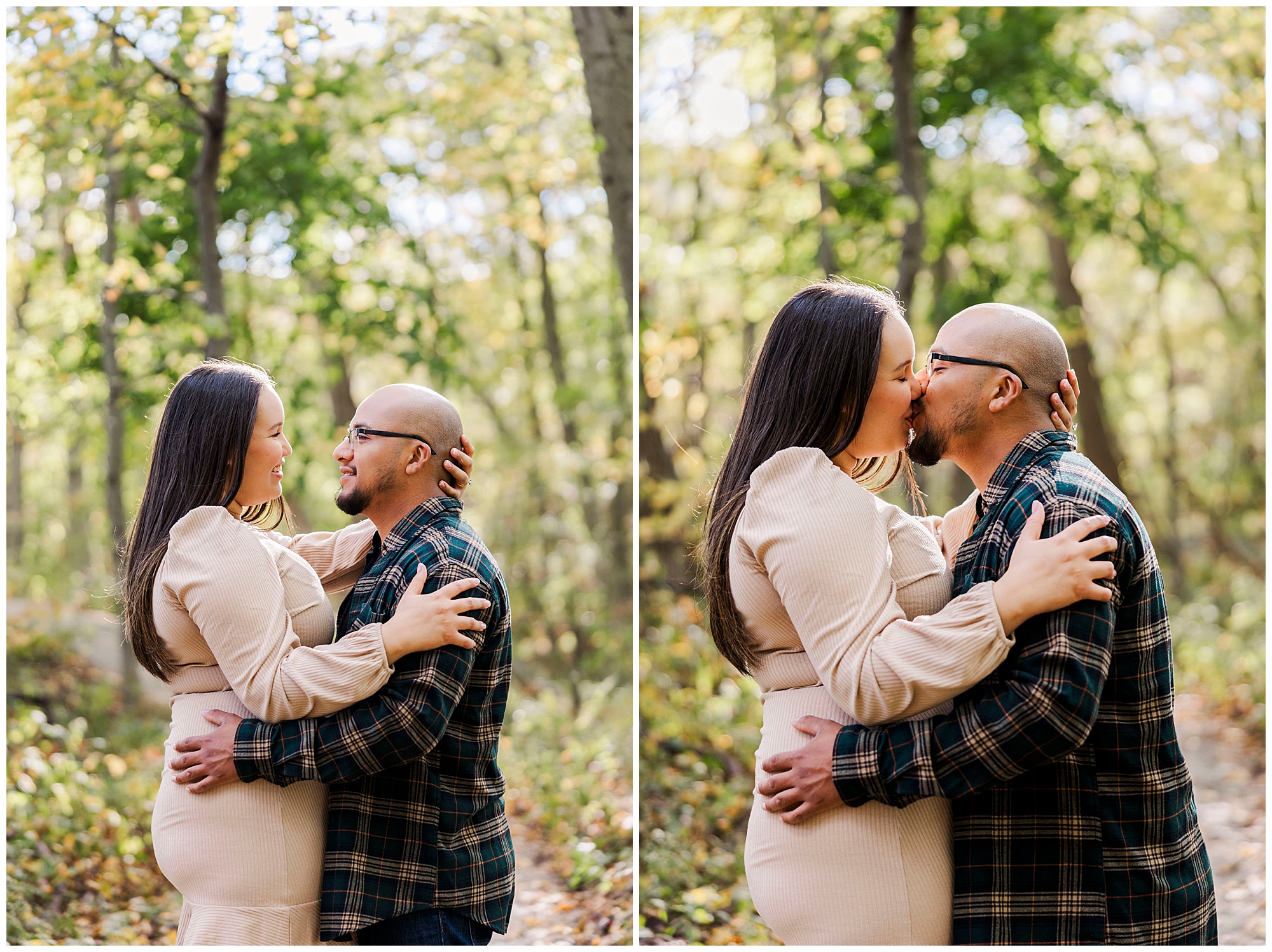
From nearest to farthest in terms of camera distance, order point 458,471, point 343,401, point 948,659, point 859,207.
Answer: point 948,659
point 458,471
point 859,207
point 343,401

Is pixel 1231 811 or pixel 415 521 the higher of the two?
pixel 415 521

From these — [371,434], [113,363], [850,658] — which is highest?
[113,363]

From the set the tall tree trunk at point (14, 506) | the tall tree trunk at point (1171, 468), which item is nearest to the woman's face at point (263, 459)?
the tall tree trunk at point (14, 506)

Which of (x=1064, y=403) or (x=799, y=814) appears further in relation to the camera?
(x=1064, y=403)

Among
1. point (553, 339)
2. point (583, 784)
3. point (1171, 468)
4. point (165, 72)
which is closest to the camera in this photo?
point (165, 72)

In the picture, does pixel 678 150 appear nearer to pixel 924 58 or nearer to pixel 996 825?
pixel 924 58

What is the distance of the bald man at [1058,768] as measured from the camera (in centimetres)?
166

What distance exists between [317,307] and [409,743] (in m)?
4.14

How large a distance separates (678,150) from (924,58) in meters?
1.51

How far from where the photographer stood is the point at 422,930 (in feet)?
6.81

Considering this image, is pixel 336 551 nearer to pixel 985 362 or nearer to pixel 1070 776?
pixel 985 362

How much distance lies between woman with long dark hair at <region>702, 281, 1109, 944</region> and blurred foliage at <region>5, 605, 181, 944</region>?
10.4 ft

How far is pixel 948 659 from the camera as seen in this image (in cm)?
164

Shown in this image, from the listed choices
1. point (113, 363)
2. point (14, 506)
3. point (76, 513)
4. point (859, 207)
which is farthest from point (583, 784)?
point (14, 506)
